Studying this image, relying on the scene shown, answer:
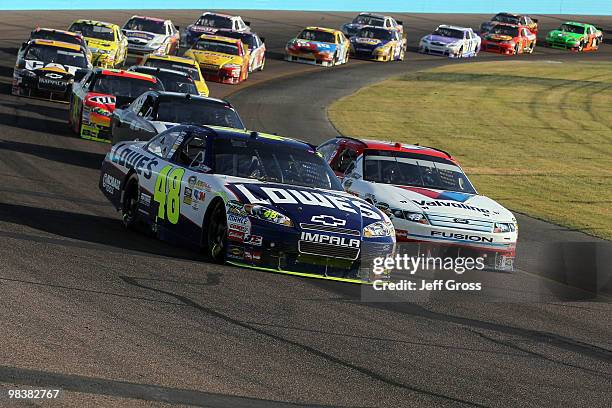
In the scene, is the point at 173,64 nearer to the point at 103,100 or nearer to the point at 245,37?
the point at 103,100

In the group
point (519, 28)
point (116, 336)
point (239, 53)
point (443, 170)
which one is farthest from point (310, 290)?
point (519, 28)

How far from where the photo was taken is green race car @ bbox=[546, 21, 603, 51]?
63.2 m

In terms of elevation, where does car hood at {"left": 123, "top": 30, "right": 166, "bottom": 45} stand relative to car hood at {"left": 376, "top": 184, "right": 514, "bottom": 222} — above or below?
below

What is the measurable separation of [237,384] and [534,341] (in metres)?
3.16

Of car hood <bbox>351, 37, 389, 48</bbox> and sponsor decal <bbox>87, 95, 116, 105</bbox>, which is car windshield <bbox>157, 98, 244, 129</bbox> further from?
car hood <bbox>351, 37, 389, 48</bbox>

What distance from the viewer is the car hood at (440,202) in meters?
14.5

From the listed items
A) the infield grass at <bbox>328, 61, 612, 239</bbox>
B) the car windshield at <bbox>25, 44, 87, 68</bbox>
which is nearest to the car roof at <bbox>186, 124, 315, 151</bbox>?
the infield grass at <bbox>328, 61, 612, 239</bbox>

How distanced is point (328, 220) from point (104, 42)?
1109 inches

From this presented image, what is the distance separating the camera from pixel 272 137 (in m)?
14.3

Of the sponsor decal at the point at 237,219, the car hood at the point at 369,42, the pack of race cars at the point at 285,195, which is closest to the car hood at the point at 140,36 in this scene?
the car hood at the point at 369,42

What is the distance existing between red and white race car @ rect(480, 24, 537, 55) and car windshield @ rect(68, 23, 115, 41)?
2333 centimetres

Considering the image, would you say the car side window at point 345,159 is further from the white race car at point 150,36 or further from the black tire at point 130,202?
the white race car at point 150,36

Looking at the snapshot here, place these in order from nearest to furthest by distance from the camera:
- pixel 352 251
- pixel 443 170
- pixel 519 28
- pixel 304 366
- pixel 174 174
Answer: pixel 304 366, pixel 352 251, pixel 174 174, pixel 443 170, pixel 519 28

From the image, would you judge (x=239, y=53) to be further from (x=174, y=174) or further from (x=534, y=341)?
(x=534, y=341)
